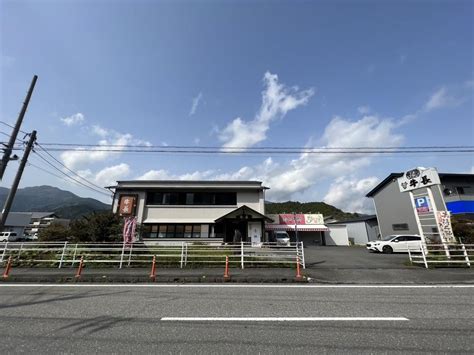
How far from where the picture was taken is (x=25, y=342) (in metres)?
3.54

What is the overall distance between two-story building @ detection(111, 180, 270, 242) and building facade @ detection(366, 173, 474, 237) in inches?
650

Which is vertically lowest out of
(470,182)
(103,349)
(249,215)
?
(103,349)

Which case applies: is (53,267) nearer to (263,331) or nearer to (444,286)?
(263,331)

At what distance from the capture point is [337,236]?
31.9 meters

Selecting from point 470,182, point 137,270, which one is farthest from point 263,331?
point 470,182

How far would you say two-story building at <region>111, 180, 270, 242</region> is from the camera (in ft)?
75.6

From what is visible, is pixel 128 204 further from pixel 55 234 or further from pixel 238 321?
pixel 238 321

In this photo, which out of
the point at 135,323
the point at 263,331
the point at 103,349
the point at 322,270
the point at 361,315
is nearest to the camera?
the point at 103,349

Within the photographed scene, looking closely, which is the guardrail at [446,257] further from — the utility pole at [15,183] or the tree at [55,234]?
the utility pole at [15,183]

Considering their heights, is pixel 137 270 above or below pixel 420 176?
below

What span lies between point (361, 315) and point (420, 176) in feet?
41.3

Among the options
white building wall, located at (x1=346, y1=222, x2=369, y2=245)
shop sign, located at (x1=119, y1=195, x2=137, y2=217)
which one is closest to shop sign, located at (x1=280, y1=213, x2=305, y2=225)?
white building wall, located at (x1=346, y1=222, x2=369, y2=245)

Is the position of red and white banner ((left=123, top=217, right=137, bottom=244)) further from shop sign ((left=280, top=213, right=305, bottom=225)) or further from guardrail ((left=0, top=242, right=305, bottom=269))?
shop sign ((left=280, top=213, right=305, bottom=225))

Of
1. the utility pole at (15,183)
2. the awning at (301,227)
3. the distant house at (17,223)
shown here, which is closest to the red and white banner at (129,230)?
the utility pole at (15,183)
